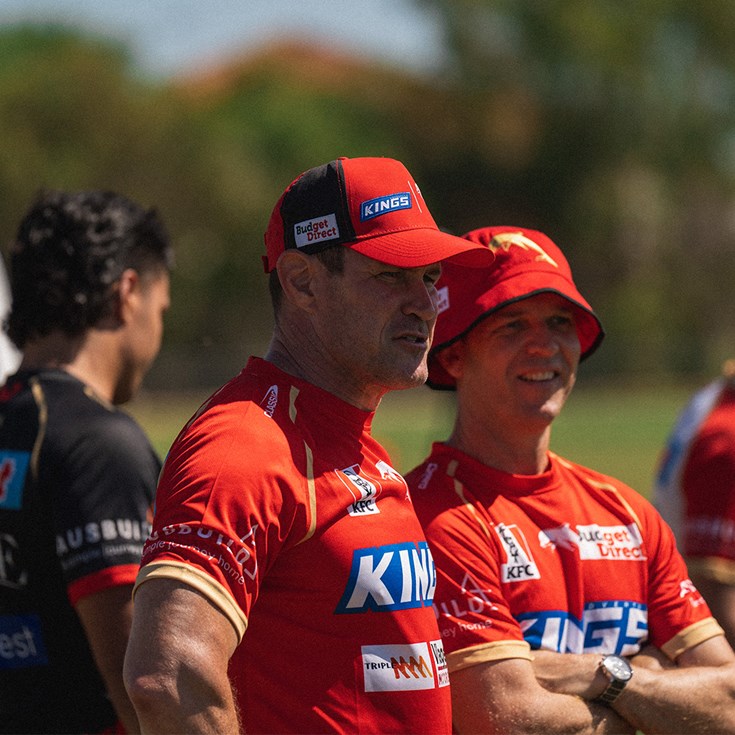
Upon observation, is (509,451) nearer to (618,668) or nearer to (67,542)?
(618,668)

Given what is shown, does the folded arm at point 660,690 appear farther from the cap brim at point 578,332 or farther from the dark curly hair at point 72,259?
the dark curly hair at point 72,259

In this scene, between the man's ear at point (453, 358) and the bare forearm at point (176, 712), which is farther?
the man's ear at point (453, 358)

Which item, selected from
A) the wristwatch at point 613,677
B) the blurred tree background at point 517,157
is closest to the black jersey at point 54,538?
the wristwatch at point 613,677

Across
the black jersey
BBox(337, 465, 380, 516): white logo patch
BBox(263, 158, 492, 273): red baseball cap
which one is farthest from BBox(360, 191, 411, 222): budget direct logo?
the black jersey

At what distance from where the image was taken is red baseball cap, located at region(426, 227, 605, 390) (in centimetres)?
396

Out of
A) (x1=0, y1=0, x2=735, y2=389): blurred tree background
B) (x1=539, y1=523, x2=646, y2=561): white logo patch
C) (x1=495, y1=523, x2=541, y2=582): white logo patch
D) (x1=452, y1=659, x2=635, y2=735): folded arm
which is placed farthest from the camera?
(x1=0, y1=0, x2=735, y2=389): blurred tree background

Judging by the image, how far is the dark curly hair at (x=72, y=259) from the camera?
4.15 meters

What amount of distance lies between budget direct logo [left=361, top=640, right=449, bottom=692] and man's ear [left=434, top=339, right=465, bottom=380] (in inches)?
48.3

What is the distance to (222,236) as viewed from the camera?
56.1m

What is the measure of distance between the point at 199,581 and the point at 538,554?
136 centimetres

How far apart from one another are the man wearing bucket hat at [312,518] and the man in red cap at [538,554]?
45 centimetres

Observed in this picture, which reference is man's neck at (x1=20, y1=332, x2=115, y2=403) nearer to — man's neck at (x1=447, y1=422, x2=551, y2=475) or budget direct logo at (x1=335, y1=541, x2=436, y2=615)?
man's neck at (x1=447, y1=422, x2=551, y2=475)

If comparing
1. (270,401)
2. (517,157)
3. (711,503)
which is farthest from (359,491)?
(517,157)

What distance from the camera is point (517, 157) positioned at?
204 ft
